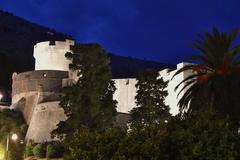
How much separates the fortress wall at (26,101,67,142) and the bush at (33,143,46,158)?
5214mm

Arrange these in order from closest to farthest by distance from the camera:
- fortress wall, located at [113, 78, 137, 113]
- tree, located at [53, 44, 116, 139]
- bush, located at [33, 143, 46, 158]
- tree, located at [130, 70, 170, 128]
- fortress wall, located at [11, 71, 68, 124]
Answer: tree, located at [53, 44, 116, 139]
tree, located at [130, 70, 170, 128]
bush, located at [33, 143, 46, 158]
fortress wall, located at [11, 71, 68, 124]
fortress wall, located at [113, 78, 137, 113]

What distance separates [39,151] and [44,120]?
797 centimetres

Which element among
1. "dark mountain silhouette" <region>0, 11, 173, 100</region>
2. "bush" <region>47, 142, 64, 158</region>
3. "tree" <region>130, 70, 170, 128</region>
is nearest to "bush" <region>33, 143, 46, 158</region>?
"bush" <region>47, 142, 64, 158</region>

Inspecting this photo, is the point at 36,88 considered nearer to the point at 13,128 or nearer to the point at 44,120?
the point at 44,120

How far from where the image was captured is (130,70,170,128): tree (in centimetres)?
4481

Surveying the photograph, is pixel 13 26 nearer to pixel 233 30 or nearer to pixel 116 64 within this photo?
pixel 116 64

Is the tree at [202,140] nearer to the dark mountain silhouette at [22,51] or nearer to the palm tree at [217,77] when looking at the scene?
the palm tree at [217,77]

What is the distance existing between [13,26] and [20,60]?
2921 centimetres

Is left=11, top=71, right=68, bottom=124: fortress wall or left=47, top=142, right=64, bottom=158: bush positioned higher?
left=11, top=71, right=68, bottom=124: fortress wall

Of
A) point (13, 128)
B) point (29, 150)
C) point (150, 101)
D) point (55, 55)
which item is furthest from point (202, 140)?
point (55, 55)

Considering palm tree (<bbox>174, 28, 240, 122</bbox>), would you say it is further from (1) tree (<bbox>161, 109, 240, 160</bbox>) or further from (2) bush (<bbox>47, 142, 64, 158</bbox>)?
(2) bush (<bbox>47, 142, 64, 158</bbox>)

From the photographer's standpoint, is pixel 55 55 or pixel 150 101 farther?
pixel 55 55

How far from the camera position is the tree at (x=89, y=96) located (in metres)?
43.9

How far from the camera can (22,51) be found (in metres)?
115
